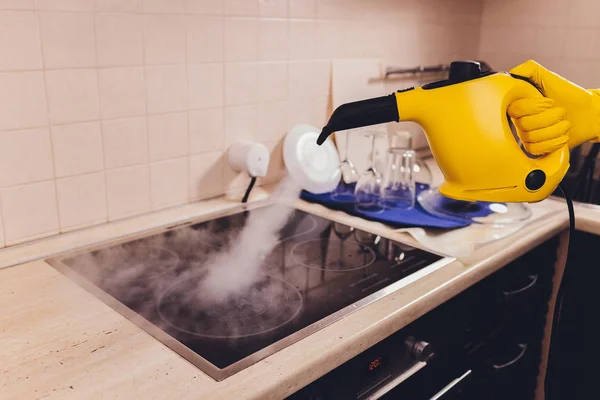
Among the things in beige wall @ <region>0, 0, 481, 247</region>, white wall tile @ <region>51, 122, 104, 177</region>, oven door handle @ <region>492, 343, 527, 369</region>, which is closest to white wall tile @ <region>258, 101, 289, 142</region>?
beige wall @ <region>0, 0, 481, 247</region>

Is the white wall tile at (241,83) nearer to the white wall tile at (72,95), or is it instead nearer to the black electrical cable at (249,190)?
the black electrical cable at (249,190)

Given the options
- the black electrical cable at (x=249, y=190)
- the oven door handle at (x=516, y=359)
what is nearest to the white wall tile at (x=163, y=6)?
the black electrical cable at (x=249, y=190)

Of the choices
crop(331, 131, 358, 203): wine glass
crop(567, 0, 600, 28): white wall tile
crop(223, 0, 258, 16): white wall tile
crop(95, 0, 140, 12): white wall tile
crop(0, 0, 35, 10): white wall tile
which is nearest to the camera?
crop(0, 0, 35, 10): white wall tile

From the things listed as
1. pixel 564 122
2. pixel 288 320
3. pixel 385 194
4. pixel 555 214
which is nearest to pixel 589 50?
pixel 555 214

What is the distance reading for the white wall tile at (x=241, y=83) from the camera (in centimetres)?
143

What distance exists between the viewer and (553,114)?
0.86 m

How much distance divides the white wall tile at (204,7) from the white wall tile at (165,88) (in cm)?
13

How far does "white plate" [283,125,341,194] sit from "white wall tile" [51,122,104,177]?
0.50m

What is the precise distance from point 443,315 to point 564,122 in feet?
1.44

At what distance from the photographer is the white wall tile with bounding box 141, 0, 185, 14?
1223mm

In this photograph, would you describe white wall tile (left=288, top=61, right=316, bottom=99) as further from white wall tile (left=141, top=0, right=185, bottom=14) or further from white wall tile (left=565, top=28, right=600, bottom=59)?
white wall tile (left=565, top=28, right=600, bottom=59)

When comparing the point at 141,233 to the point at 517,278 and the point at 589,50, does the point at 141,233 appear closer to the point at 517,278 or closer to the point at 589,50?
the point at 517,278

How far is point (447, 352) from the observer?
1165 millimetres

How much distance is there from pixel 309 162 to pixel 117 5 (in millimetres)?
619
